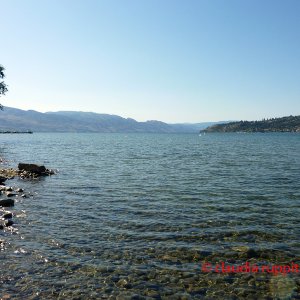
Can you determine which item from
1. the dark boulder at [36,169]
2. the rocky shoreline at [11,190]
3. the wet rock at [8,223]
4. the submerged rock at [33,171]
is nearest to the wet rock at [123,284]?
the rocky shoreline at [11,190]

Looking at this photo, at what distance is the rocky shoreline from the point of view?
65.1ft

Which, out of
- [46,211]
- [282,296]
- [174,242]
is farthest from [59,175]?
[282,296]

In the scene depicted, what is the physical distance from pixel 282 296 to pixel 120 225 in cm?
1033

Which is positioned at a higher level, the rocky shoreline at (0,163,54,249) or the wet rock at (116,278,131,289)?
the rocky shoreline at (0,163,54,249)

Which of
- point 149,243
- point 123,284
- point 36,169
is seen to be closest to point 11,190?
point 36,169

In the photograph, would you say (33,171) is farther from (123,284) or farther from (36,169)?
(123,284)

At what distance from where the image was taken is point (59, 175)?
1647 inches

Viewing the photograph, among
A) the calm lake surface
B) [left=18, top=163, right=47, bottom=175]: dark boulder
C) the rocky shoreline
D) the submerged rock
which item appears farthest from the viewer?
[left=18, top=163, right=47, bottom=175]: dark boulder

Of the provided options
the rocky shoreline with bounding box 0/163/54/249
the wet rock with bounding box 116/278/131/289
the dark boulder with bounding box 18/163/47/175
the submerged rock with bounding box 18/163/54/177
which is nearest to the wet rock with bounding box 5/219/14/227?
the rocky shoreline with bounding box 0/163/54/249

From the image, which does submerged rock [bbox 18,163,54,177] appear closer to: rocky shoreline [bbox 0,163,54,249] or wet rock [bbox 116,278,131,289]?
rocky shoreline [bbox 0,163,54,249]

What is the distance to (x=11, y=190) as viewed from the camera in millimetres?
30422

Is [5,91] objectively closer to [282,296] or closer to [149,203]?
[149,203]

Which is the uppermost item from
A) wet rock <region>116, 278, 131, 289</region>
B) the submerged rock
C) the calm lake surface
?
the submerged rock

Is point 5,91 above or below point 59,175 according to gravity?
above
